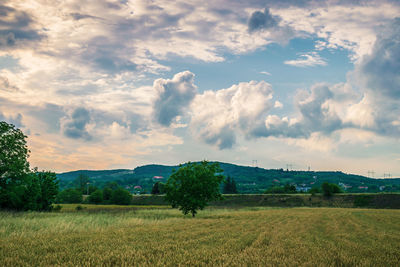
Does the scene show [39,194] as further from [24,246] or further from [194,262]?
[194,262]

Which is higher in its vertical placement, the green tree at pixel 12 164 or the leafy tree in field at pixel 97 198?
the green tree at pixel 12 164

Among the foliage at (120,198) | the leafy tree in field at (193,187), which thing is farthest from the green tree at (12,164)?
the foliage at (120,198)

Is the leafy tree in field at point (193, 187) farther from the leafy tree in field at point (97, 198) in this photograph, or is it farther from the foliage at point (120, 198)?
the leafy tree in field at point (97, 198)

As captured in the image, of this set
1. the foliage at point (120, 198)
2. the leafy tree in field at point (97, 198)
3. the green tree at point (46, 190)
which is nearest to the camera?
the green tree at point (46, 190)

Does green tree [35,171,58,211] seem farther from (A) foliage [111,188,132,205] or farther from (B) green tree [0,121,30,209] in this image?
(A) foliage [111,188,132,205]

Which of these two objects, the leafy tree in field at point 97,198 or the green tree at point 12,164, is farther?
the leafy tree in field at point 97,198

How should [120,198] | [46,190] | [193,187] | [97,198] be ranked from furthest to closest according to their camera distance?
[97,198] < [120,198] < [46,190] < [193,187]

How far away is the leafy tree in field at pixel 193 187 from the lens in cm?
4603

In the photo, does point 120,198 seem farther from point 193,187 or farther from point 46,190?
point 193,187

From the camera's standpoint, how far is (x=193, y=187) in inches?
1800

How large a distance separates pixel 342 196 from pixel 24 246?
118 meters

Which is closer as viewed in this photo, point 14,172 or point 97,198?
point 14,172

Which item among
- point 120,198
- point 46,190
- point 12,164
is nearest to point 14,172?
point 12,164

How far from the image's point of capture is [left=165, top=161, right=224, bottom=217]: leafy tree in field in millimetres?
46031
